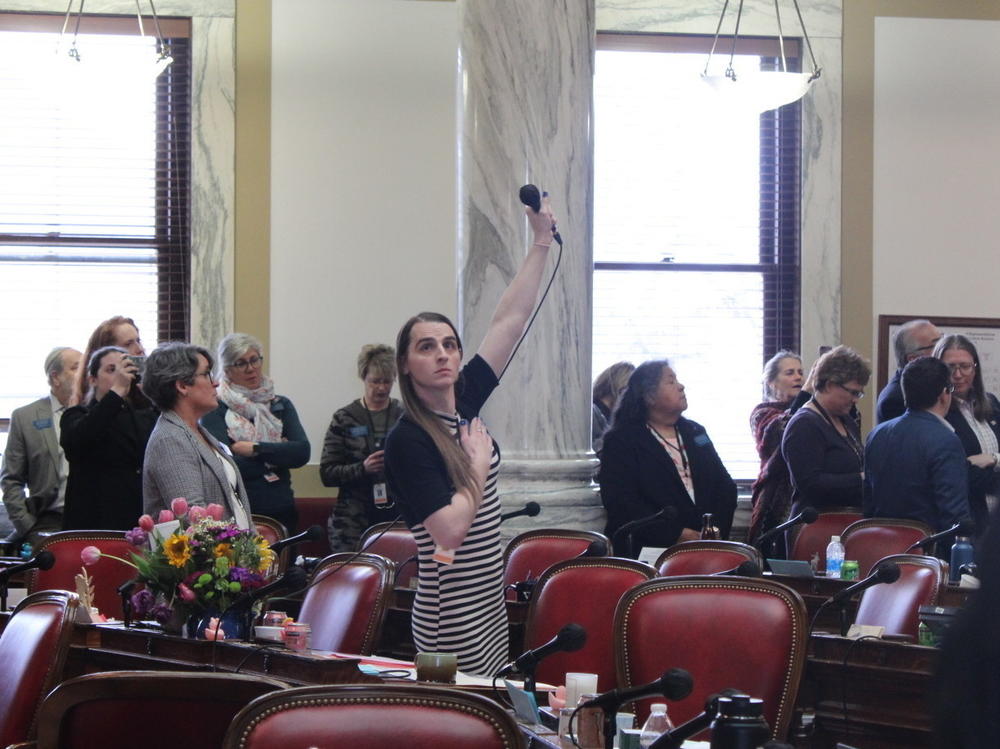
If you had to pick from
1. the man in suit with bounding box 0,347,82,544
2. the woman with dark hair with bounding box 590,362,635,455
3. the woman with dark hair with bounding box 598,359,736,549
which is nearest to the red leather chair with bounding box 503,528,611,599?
the woman with dark hair with bounding box 598,359,736,549

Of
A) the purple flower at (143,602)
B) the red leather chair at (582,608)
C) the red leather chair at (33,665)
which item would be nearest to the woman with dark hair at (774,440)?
the red leather chair at (582,608)

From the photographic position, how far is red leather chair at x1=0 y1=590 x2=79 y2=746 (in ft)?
10.0

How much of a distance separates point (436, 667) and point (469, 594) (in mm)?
252

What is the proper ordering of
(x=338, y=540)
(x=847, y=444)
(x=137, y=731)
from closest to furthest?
1. (x=137, y=731)
2. (x=847, y=444)
3. (x=338, y=540)

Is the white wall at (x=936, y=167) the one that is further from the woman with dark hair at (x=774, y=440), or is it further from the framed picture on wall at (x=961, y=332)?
the woman with dark hair at (x=774, y=440)

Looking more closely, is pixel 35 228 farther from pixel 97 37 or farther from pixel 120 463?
pixel 120 463

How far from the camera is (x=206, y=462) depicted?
4336mm

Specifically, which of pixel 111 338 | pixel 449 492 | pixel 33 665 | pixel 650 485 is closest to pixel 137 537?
pixel 33 665

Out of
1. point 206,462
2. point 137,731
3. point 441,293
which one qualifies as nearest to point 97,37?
point 441,293

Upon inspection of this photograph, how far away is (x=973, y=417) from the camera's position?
21.0ft

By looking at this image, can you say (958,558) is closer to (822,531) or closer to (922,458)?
(922,458)

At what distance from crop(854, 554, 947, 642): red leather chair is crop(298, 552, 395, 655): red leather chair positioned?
1.40 meters

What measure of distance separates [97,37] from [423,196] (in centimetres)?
211

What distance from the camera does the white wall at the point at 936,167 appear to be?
8812 mm
